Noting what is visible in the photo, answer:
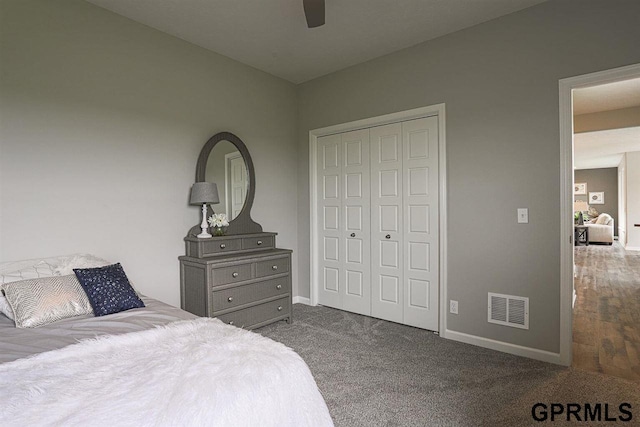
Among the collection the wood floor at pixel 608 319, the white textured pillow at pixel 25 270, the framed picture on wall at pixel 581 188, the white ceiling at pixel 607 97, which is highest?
the white ceiling at pixel 607 97

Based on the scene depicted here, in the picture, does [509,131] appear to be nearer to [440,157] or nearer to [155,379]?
[440,157]

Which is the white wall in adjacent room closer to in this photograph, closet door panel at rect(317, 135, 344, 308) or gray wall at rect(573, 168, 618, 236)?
gray wall at rect(573, 168, 618, 236)

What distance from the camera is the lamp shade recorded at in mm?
3072

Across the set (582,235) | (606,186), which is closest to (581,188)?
(606,186)

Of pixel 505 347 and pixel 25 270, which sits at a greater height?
pixel 25 270

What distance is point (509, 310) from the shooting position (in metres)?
2.81

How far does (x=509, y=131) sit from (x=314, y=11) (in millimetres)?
1873

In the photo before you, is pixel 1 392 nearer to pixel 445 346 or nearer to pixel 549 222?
pixel 445 346

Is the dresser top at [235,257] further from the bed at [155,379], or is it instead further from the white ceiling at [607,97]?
the white ceiling at [607,97]

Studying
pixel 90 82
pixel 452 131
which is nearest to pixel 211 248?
pixel 90 82

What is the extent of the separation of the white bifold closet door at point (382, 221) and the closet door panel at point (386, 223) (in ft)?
0.03

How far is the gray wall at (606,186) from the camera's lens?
452 inches

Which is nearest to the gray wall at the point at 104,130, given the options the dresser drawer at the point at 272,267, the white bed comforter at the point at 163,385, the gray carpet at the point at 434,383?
Answer: the dresser drawer at the point at 272,267

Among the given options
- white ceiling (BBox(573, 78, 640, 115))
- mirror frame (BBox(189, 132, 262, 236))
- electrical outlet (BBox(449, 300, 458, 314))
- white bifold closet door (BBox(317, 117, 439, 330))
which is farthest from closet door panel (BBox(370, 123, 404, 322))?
white ceiling (BBox(573, 78, 640, 115))
